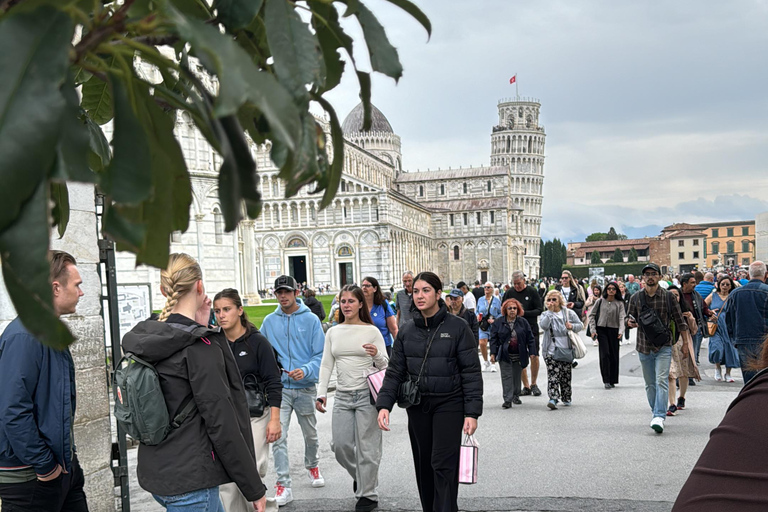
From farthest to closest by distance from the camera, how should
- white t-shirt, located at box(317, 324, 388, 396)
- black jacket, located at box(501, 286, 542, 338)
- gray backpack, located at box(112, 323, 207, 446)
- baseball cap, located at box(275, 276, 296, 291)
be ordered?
black jacket, located at box(501, 286, 542, 338) → baseball cap, located at box(275, 276, 296, 291) → white t-shirt, located at box(317, 324, 388, 396) → gray backpack, located at box(112, 323, 207, 446)

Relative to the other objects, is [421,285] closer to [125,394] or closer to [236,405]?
[236,405]

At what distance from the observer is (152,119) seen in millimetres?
982

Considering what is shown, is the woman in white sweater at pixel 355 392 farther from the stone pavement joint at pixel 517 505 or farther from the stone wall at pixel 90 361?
the stone wall at pixel 90 361

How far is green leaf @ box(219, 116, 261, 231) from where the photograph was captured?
0.80 m

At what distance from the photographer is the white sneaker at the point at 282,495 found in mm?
5750

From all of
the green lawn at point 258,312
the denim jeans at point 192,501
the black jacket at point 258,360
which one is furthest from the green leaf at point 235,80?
the green lawn at point 258,312

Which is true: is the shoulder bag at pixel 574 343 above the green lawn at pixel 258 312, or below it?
above

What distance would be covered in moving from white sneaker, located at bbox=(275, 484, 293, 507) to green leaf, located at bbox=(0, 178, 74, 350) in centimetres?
528

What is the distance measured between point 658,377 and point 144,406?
6.23m

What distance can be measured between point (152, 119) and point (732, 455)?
1061mm

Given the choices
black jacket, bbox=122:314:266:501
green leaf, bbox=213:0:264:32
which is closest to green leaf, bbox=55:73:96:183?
green leaf, bbox=213:0:264:32

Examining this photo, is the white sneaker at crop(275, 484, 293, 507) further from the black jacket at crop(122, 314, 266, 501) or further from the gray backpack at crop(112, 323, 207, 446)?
the gray backpack at crop(112, 323, 207, 446)

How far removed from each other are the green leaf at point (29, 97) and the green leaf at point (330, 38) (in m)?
0.44

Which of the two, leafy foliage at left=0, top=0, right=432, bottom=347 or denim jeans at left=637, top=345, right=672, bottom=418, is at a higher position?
leafy foliage at left=0, top=0, right=432, bottom=347
